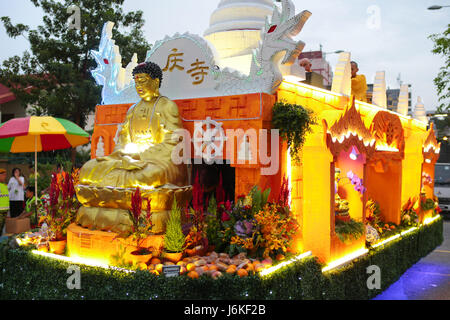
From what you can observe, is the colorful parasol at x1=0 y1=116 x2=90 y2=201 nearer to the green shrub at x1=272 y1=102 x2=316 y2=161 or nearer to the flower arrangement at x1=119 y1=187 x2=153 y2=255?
the flower arrangement at x1=119 y1=187 x2=153 y2=255

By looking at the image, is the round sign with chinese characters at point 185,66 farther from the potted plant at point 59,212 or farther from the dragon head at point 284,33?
the potted plant at point 59,212

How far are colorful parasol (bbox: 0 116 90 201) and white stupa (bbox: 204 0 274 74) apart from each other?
309 centimetres

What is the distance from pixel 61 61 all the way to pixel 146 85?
8.20 metres

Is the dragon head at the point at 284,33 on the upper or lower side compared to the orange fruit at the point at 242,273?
upper

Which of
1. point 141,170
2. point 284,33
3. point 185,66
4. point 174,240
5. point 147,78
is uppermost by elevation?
point 284,33

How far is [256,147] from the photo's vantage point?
222 inches

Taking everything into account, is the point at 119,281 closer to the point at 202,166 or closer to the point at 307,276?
the point at 307,276

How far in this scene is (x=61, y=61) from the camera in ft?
42.9

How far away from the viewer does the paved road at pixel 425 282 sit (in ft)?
23.0

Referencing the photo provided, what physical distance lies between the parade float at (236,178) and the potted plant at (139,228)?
0.02m

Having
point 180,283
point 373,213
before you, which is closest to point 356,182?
point 373,213

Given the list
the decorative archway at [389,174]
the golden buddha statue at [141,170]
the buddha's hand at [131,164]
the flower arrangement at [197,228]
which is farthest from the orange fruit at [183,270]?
the decorative archway at [389,174]

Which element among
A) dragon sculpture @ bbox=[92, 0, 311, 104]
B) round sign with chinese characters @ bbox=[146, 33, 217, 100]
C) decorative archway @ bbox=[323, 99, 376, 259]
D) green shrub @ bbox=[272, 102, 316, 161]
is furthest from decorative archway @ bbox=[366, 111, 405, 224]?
round sign with chinese characters @ bbox=[146, 33, 217, 100]

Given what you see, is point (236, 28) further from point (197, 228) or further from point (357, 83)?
point (197, 228)
